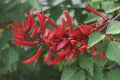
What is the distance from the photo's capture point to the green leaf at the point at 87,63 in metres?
1.29

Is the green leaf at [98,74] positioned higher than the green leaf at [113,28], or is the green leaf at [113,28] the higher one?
the green leaf at [113,28]

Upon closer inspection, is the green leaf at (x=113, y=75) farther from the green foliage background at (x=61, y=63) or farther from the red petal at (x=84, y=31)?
the red petal at (x=84, y=31)

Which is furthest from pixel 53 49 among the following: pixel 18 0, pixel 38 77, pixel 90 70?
pixel 38 77

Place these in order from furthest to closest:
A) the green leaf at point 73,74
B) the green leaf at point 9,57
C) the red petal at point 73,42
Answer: the green leaf at point 9,57 < the green leaf at point 73,74 < the red petal at point 73,42

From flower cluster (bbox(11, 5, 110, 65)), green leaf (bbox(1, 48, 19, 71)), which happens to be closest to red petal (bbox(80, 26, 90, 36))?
flower cluster (bbox(11, 5, 110, 65))

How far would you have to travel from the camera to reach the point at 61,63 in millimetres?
1409

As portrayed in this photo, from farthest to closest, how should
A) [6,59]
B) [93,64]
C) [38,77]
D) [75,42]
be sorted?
[38,77], [6,59], [93,64], [75,42]

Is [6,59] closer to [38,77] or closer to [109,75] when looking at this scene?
[38,77]

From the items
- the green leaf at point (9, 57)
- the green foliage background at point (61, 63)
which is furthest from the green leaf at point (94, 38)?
the green leaf at point (9, 57)

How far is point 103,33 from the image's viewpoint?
1269 mm

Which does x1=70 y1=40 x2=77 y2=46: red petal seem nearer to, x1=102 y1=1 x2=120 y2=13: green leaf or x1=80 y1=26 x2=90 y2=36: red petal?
x1=80 y1=26 x2=90 y2=36: red petal

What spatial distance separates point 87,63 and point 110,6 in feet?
0.76

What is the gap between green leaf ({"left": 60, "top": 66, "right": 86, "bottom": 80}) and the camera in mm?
1309

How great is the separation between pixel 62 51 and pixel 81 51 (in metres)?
0.06
